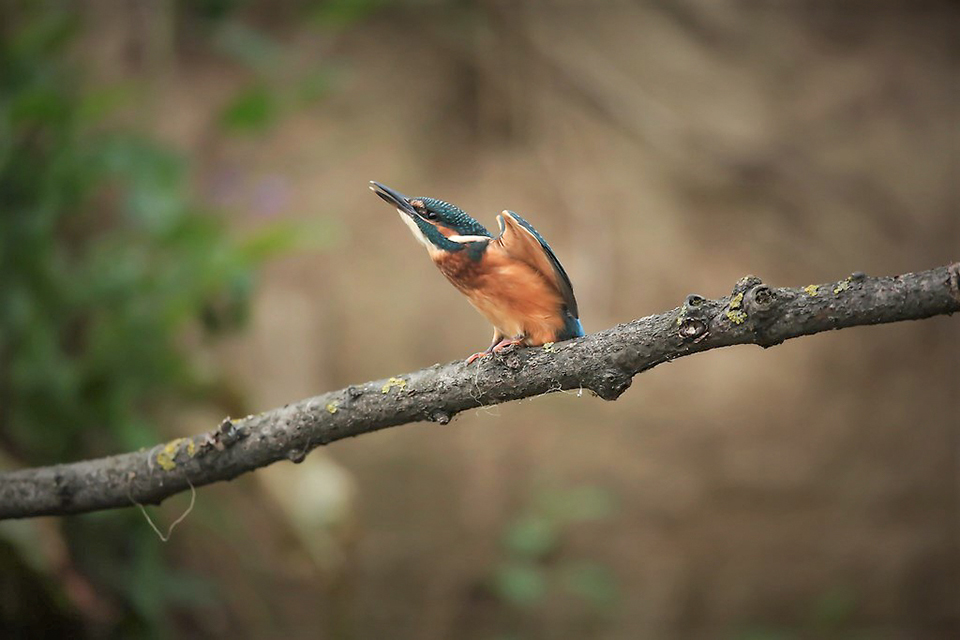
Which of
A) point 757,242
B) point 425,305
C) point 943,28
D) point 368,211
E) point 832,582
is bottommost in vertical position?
point 832,582

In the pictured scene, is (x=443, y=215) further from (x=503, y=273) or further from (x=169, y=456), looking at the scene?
(x=169, y=456)

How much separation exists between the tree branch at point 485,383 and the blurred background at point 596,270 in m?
1.71

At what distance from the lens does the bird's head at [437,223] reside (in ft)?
5.10

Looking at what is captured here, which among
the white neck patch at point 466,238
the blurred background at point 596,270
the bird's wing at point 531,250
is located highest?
the blurred background at point 596,270

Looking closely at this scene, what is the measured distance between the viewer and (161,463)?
1638 millimetres

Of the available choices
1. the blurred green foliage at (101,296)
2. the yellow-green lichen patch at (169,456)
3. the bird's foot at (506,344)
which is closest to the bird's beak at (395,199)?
the bird's foot at (506,344)

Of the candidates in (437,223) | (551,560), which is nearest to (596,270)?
(551,560)

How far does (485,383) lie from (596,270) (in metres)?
2.78

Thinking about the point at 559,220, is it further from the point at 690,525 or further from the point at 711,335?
the point at 711,335

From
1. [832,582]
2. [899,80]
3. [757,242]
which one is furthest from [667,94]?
[832,582]

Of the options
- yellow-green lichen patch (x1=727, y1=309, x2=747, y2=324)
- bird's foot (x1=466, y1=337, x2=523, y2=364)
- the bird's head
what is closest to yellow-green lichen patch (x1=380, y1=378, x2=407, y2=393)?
bird's foot (x1=466, y1=337, x2=523, y2=364)

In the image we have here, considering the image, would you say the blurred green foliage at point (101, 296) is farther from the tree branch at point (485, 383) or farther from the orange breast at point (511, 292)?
the orange breast at point (511, 292)

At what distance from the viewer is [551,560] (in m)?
3.94

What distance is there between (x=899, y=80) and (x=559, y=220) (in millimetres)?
1965
